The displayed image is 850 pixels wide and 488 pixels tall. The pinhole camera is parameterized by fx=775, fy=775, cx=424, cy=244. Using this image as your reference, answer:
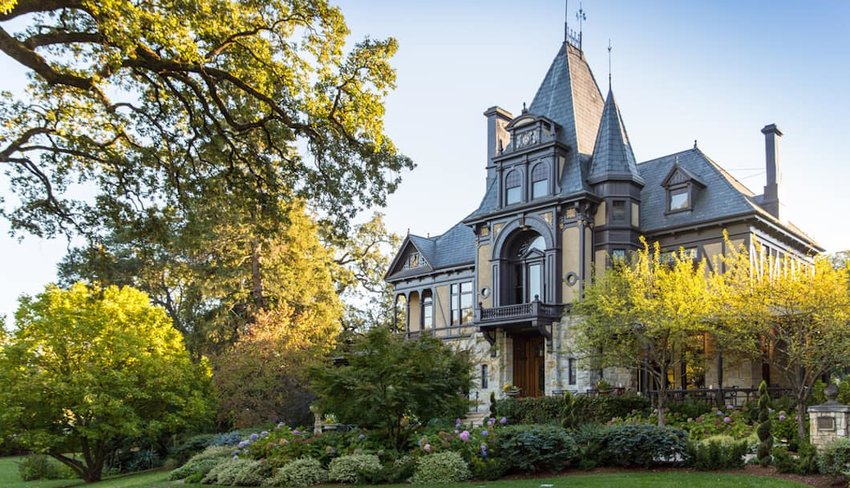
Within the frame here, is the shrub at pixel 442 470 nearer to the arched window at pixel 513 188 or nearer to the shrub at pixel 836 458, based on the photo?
the shrub at pixel 836 458

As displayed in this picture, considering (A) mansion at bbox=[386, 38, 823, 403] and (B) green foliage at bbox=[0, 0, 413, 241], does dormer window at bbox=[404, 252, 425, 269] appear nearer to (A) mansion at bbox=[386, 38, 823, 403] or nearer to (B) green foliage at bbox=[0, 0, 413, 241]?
(A) mansion at bbox=[386, 38, 823, 403]

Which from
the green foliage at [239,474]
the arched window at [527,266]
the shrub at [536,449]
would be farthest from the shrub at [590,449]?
the arched window at [527,266]

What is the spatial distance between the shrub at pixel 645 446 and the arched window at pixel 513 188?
675 inches

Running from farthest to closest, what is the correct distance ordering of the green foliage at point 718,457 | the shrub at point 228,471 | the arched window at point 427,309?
the arched window at point 427,309 → the shrub at point 228,471 → the green foliage at point 718,457

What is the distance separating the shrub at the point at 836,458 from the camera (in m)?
12.9

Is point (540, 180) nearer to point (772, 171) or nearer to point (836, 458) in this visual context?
point (772, 171)

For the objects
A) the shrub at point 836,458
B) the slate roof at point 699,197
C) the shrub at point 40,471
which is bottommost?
the shrub at point 40,471

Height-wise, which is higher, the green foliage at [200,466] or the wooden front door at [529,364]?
the wooden front door at [529,364]

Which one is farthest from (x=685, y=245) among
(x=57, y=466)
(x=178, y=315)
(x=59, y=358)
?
(x=178, y=315)

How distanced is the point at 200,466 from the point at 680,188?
768 inches

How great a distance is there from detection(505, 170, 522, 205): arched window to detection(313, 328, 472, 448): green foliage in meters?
14.8

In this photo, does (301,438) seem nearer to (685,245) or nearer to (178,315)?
(685,245)

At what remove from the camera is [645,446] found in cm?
1509

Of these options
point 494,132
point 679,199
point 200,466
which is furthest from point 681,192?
point 200,466
